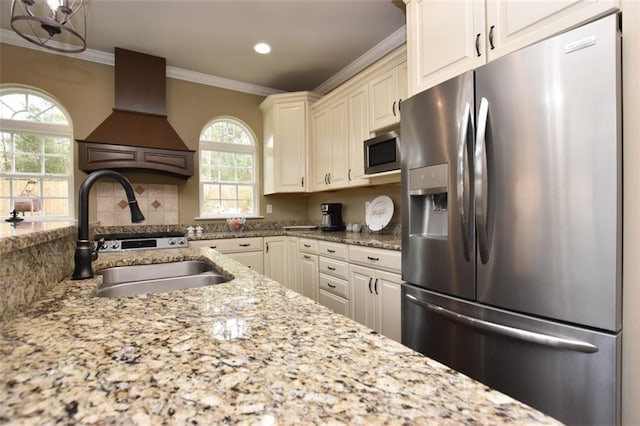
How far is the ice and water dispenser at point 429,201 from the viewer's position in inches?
62.3

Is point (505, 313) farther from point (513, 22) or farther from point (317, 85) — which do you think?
point (317, 85)

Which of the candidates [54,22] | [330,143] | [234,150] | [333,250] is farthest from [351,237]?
[54,22]

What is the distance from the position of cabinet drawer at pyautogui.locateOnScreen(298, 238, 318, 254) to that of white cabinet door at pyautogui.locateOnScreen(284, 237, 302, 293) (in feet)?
0.36

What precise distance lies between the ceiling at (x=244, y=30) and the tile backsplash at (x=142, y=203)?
1397 mm

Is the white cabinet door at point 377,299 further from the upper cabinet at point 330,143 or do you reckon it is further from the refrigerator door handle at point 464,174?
the upper cabinet at point 330,143

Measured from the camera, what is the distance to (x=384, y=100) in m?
2.65

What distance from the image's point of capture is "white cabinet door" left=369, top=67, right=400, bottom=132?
2.54m

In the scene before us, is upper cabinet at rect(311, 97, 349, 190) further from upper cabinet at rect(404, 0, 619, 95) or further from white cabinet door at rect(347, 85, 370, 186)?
upper cabinet at rect(404, 0, 619, 95)

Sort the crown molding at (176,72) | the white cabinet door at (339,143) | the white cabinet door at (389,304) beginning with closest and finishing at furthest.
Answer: the white cabinet door at (389,304)
the crown molding at (176,72)
the white cabinet door at (339,143)

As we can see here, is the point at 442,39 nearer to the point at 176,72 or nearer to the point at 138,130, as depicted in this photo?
the point at 138,130

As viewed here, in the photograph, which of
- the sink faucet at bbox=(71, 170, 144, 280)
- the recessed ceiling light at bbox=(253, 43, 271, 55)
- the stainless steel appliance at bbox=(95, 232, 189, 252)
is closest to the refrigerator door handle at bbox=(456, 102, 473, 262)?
the sink faucet at bbox=(71, 170, 144, 280)

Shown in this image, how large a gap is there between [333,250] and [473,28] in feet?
6.13

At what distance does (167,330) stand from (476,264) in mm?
1285

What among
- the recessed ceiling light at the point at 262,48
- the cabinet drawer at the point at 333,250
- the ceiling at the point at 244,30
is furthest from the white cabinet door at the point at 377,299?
the recessed ceiling light at the point at 262,48
